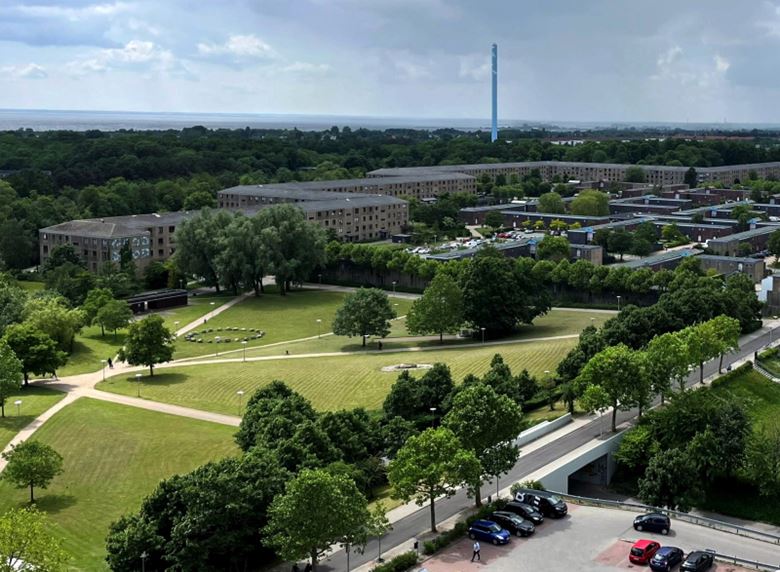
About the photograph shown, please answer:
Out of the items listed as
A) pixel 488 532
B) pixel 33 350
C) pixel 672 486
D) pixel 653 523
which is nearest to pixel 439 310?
pixel 33 350

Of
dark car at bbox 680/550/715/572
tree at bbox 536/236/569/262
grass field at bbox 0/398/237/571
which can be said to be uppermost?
tree at bbox 536/236/569/262

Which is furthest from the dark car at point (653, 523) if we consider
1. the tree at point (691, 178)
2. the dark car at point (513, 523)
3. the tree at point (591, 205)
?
the tree at point (691, 178)

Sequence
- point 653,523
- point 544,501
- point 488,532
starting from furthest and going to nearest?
point 544,501 < point 653,523 < point 488,532

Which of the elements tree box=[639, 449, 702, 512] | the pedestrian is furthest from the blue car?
tree box=[639, 449, 702, 512]

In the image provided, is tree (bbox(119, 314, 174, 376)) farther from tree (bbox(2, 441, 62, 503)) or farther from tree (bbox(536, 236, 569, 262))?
tree (bbox(536, 236, 569, 262))

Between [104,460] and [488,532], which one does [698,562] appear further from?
[104,460]
